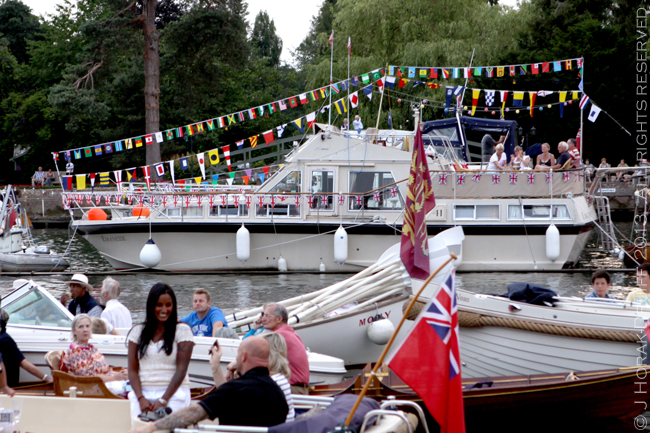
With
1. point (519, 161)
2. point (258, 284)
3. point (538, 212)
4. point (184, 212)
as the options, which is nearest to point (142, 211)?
point (184, 212)

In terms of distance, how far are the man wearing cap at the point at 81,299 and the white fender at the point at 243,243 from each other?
351 inches

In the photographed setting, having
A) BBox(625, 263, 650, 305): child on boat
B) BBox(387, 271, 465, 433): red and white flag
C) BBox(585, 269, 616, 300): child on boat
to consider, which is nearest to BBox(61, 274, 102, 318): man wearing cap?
BBox(387, 271, 465, 433): red and white flag

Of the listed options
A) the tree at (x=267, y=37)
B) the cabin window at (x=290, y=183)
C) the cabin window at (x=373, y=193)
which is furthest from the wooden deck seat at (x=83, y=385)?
the tree at (x=267, y=37)

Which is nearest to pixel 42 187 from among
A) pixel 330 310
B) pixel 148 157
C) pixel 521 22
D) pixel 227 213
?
pixel 148 157

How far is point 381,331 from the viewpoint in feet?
28.7

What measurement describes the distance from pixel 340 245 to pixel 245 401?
12794 mm

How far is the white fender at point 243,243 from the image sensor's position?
17.4 meters

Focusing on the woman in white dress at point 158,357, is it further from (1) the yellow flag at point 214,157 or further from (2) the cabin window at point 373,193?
(1) the yellow flag at point 214,157

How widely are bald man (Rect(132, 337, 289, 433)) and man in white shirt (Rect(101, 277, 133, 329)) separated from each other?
12.1 feet

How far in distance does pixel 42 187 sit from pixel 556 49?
1086 inches

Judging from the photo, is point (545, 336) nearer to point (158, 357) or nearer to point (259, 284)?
Answer: point (158, 357)

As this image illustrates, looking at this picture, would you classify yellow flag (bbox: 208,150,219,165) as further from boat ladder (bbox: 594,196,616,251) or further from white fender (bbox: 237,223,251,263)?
boat ladder (bbox: 594,196,616,251)

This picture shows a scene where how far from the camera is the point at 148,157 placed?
30188mm

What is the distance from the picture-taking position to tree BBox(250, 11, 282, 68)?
7488 cm
